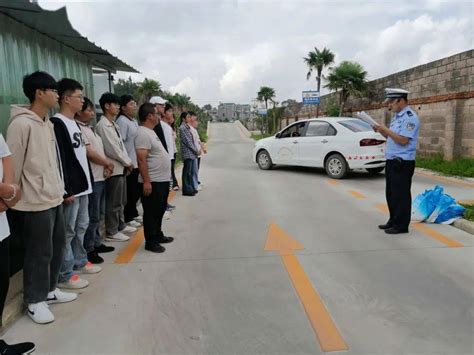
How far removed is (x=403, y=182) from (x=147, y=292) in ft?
11.7

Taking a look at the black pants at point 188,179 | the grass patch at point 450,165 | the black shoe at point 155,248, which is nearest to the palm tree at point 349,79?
the grass patch at point 450,165

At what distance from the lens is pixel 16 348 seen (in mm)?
2633

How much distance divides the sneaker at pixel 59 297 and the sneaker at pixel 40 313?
0.73ft

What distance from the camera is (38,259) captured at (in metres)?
3.04

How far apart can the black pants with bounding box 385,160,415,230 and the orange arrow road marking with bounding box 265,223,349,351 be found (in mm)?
1474

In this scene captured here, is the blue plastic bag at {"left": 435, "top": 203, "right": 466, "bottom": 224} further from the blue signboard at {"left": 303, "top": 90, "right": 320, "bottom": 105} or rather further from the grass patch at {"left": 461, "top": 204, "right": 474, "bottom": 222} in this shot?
the blue signboard at {"left": 303, "top": 90, "right": 320, "bottom": 105}

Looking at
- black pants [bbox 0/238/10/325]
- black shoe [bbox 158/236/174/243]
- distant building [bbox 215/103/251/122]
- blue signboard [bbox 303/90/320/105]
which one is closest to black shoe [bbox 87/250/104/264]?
black shoe [bbox 158/236/174/243]

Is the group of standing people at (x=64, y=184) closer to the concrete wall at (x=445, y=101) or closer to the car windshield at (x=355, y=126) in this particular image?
the car windshield at (x=355, y=126)

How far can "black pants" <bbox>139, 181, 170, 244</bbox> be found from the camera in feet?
14.9

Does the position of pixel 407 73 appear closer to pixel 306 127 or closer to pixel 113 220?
pixel 306 127

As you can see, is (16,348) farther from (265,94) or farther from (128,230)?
(265,94)

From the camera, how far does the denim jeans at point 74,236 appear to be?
3568 mm

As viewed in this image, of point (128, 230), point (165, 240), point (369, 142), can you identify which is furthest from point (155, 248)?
point (369, 142)

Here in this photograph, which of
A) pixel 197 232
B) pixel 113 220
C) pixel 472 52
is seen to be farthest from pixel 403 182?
pixel 472 52
